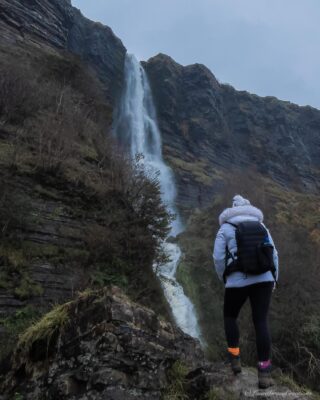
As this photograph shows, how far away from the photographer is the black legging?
15.8ft

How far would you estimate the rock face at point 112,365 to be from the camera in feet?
14.4

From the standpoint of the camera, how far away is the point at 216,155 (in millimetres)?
60094

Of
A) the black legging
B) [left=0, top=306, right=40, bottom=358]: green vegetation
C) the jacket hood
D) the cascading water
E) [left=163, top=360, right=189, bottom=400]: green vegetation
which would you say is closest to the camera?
[left=163, top=360, right=189, bottom=400]: green vegetation

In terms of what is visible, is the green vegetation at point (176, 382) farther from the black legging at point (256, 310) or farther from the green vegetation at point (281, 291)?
the green vegetation at point (281, 291)

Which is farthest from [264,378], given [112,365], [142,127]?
[142,127]

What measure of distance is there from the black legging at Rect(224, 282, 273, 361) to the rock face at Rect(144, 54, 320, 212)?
133ft

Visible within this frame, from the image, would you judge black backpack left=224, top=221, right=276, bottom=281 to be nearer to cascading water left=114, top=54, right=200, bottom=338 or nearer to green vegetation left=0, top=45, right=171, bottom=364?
green vegetation left=0, top=45, right=171, bottom=364

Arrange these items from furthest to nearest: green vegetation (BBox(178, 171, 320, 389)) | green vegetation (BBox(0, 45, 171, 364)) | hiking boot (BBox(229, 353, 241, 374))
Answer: green vegetation (BBox(178, 171, 320, 389))
green vegetation (BBox(0, 45, 171, 364))
hiking boot (BBox(229, 353, 241, 374))

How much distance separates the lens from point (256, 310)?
4.98 metres

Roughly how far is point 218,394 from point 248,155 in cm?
6226

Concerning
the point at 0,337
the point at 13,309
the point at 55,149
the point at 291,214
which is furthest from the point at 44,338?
the point at 291,214

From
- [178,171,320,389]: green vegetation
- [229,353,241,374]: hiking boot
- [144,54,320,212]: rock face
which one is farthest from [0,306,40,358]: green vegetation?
[144,54,320,212]: rock face

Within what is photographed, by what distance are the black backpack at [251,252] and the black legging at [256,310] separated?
207 mm

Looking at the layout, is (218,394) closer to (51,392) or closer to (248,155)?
(51,392)
